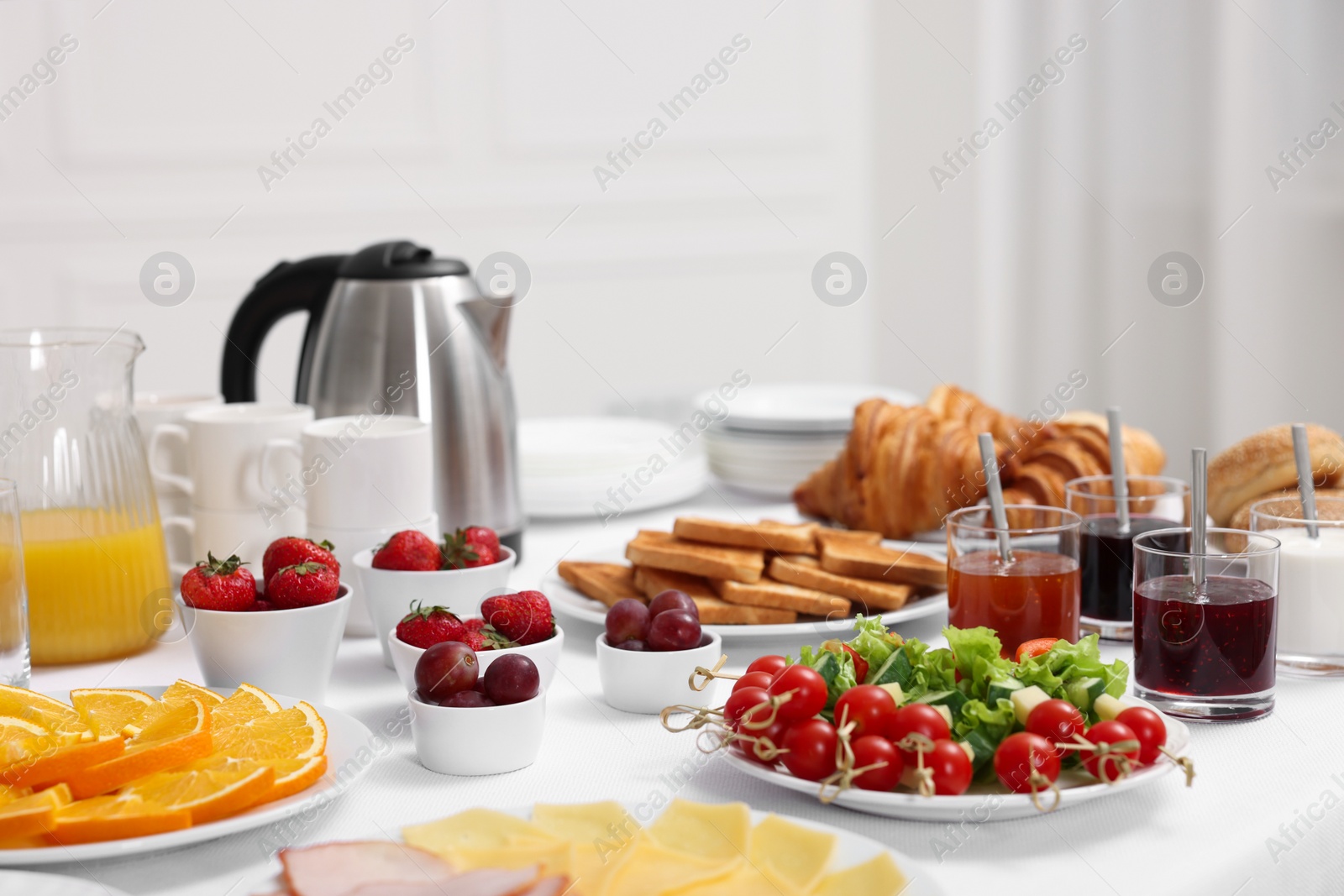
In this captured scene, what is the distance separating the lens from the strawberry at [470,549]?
1163 millimetres

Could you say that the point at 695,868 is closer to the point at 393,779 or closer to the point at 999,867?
the point at 999,867

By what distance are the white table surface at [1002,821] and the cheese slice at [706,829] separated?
112mm

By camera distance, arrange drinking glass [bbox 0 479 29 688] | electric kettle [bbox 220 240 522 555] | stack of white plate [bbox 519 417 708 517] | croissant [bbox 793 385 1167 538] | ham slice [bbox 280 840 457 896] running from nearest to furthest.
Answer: ham slice [bbox 280 840 457 896] → drinking glass [bbox 0 479 29 688] → electric kettle [bbox 220 240 522 555] → croissant [bbox 793 385 1167 538] → stack of white plate [bbox 519 417 708 517]

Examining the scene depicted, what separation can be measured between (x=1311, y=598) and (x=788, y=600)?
0.48 metres

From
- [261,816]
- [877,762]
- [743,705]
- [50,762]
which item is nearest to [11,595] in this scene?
[50,762]

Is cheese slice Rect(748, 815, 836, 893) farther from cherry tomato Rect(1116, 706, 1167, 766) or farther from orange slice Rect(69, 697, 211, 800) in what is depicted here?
orange slice Rect(69, 697, 211, 800)

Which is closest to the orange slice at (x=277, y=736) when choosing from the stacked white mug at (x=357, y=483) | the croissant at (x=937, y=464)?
the stacked white mug at (x=357, y=483)

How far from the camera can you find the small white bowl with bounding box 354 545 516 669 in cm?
114

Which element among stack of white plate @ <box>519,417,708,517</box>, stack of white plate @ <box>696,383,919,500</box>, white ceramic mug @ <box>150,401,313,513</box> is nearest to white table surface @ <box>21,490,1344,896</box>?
white ceramic mug @ <box>150,401,313,513</box>

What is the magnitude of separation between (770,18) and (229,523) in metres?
2.85

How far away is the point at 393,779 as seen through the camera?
927mm

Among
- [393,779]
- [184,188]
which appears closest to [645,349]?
[184,188]

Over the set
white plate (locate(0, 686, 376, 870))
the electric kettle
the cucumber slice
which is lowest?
white plate (locate(0, 686, 376, 870))

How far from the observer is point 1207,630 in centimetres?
101
